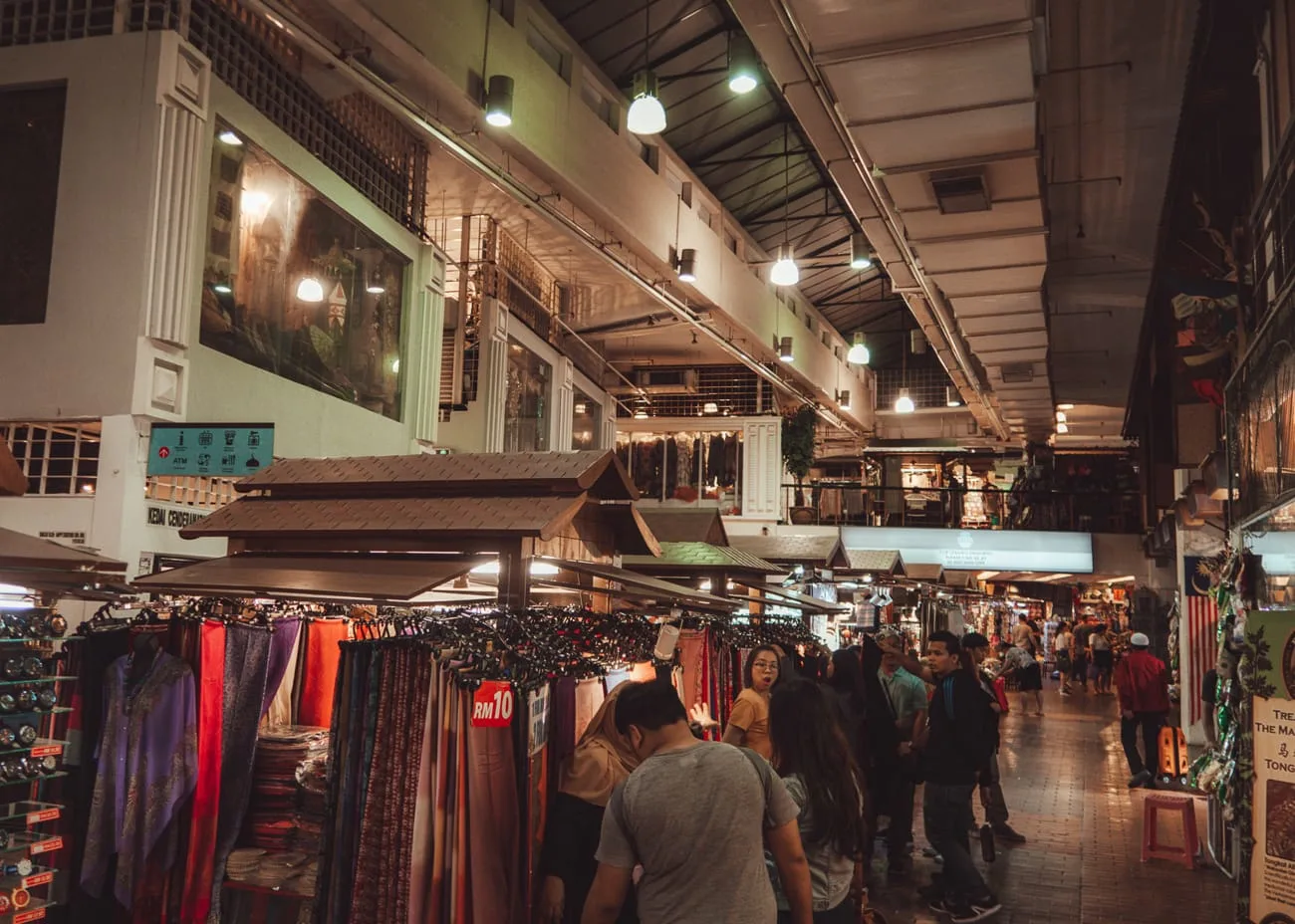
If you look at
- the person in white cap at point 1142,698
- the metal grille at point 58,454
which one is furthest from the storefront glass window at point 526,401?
the person in white cap at point 1142,698

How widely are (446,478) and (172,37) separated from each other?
5.33m

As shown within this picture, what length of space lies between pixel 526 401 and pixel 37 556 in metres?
11.1

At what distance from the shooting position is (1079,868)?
771 cm

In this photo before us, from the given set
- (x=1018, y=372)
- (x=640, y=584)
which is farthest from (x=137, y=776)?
(x=1018, y=372)

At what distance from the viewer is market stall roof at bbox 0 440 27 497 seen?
4.26 meters

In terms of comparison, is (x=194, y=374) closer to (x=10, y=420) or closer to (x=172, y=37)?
(x=10, y=420)

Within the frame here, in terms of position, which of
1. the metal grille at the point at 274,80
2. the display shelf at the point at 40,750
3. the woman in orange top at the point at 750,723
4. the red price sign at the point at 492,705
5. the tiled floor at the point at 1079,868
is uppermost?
the metal grille at the point at 274,80

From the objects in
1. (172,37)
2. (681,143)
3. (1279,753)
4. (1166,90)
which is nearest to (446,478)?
(1279,753)

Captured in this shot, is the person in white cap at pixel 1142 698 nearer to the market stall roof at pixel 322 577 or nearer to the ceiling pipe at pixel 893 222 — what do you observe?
the ceiling pipe at pixel 893 222

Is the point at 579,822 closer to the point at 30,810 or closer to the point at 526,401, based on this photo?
the point at 30,810

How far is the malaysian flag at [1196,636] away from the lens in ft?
33.0

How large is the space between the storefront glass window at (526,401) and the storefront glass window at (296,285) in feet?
9.76

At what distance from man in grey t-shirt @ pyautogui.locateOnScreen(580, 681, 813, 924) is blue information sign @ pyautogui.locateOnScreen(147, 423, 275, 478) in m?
5.03

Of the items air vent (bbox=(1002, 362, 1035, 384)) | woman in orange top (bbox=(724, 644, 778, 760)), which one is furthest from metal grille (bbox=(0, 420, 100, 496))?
air vent (bbox=(1002, 362, 1035, 384))
